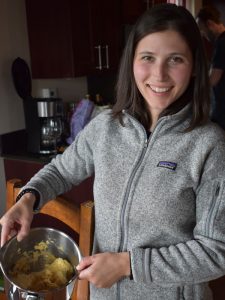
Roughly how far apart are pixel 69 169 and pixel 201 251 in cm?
44

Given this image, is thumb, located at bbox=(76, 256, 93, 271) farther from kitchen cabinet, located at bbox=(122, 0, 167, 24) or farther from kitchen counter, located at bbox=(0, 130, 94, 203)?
kitchen cabinet, located at bbox=(122, 0, 167, 24)

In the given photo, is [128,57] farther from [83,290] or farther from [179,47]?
[83,290]

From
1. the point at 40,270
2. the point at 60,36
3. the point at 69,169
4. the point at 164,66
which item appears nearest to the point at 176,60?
the point at 164,66

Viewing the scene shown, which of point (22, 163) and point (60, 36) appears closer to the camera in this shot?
point (22, 163)

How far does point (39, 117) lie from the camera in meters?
1.91

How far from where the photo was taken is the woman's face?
31.4 inches

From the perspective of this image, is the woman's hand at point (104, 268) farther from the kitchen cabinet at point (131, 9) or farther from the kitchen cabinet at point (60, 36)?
the kitchen cabinet at point (131, 9)

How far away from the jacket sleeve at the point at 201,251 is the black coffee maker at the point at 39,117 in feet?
4.11

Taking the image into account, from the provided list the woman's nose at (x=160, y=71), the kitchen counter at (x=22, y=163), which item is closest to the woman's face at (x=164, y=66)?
the woman's nose at (x=160, y=71)

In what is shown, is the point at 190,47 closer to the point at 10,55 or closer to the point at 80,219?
the point at 80,219

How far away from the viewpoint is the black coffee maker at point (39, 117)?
1.89 m

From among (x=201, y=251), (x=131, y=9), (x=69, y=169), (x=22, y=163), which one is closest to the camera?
(x=201, y=251)

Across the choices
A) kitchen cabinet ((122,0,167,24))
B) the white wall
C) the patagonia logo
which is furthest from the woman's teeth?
kitchen cabinet ((122,0,167,24))

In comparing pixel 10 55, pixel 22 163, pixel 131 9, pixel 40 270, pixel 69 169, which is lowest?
pixel 22 163
